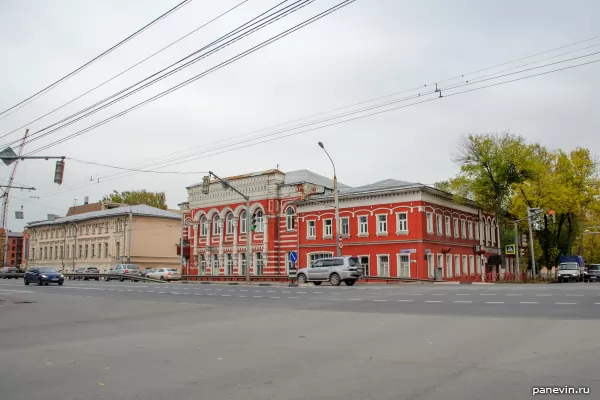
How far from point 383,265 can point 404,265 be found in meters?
1.95

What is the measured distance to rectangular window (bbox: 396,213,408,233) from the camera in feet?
144

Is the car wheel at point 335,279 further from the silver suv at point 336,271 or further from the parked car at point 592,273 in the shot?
the parked car at point 592,273

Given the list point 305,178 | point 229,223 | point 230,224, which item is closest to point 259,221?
point 230,224

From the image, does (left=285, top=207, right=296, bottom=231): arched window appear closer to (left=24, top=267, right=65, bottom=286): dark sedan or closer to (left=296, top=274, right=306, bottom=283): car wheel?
(left=296, top=274, right=306, bottom=283): car wheel

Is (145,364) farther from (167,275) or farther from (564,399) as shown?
(167,275)

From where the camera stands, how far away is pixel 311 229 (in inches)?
1946

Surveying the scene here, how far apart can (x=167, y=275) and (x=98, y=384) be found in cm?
4779

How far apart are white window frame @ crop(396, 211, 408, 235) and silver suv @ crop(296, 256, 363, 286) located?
1184cm

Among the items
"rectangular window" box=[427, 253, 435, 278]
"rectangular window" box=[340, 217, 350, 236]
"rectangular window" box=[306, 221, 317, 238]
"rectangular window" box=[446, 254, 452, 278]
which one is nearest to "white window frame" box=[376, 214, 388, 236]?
"rectangular window" box=[340, 217, 350, 236]

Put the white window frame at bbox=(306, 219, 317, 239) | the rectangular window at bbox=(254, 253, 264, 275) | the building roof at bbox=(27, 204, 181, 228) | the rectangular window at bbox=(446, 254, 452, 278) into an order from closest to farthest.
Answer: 1. the rectangular window at bbox=(446, 254, 452, 278)
2. the white window frame at bbox=(306, 219, 317, 239)
3. the rectangular window at bbox=(254, 253, 264, 275)
4. the building roof at bbox=(27, 204, 181, 228)

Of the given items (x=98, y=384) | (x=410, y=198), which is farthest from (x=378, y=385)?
(x=410, y=198)

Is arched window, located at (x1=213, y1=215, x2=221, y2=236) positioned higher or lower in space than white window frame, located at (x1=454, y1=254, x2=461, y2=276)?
higher

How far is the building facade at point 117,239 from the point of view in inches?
2815

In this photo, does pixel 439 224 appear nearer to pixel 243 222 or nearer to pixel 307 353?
pixel 243 222
